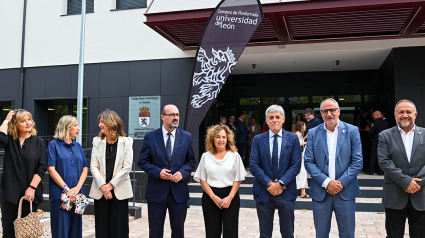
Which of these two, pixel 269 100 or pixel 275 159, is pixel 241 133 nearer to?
pixel 269 100

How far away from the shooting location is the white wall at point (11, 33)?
493 inches

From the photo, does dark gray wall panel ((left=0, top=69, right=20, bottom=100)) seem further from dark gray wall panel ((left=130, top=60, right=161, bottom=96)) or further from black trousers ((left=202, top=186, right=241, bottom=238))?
black trousers ((left=202, top=186, right=241, bottom=238))

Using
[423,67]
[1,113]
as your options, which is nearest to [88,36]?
[1,113]

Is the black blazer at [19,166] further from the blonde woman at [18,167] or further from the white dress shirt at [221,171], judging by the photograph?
the white dress shirt at [221,171]

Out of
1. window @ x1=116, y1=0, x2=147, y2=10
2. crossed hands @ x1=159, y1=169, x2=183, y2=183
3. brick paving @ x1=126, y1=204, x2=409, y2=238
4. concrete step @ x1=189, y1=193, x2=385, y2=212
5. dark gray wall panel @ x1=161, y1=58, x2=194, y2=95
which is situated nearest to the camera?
crossed hands @ x1=159, y1=169, x2=183, y2=183

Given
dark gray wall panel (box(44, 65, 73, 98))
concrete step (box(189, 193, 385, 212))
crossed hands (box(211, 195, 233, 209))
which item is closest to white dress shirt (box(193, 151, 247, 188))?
crossed hands (box(211, 195, 233, 209))

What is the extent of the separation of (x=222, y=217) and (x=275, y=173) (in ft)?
2.53

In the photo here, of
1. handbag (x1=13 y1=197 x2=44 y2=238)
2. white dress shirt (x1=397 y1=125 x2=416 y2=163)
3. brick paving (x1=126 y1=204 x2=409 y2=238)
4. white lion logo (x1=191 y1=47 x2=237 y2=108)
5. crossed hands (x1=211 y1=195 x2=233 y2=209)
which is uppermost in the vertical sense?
white lion logo (x1=191 y1=47 x2=237 y2=108)

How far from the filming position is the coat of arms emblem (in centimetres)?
1123

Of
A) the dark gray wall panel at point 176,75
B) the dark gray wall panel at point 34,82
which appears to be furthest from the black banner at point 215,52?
the dark gray wall panel at point 34,82

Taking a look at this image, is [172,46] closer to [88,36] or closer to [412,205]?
[88,36]

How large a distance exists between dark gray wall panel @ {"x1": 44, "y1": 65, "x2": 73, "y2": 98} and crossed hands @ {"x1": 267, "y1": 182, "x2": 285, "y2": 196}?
9.71m

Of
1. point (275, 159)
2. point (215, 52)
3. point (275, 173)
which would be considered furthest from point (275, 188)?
point (215, 52)

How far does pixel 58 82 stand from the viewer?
12.1 m
